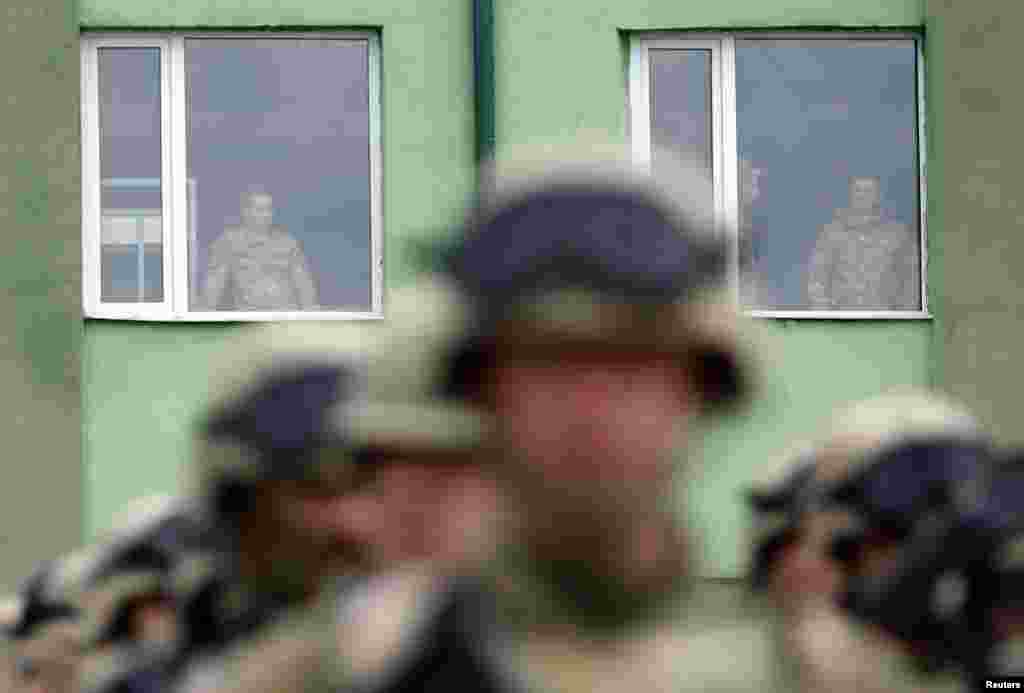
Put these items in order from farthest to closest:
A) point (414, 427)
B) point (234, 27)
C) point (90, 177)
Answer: point (90, 177) < point (234, 27) < point (414, 427)

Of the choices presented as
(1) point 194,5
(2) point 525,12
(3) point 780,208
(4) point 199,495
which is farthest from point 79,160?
(4) point 199,495

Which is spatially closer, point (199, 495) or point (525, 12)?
point (199, 495)

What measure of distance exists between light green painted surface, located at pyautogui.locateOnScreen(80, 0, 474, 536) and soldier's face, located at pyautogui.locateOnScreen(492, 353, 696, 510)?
36.6ft

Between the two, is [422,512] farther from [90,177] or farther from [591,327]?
[90,177]

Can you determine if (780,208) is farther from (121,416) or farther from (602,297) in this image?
(602,297)

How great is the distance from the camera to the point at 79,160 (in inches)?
522

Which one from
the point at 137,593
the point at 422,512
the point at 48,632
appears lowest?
the point at 48,632

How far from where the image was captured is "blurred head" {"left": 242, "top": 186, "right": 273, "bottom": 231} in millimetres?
13578

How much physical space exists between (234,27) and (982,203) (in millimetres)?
3370

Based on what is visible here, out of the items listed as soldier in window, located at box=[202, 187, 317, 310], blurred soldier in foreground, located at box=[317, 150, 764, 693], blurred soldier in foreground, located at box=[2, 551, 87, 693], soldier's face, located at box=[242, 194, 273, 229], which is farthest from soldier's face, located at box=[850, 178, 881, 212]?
blurred soldier in foreground, located at box=[317, 150, 764, 693]

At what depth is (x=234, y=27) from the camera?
525 inches

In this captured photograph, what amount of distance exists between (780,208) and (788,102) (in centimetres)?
47

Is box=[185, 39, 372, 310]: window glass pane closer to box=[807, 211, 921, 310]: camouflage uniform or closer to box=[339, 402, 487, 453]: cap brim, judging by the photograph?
box=[807, 211, 921, 310]: camouflage uniform

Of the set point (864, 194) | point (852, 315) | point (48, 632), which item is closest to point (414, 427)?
point (48, 632)
